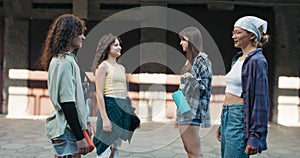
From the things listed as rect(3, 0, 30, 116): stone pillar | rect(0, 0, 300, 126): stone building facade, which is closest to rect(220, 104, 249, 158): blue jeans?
rect(0, 0, 300, 126): stone building facade

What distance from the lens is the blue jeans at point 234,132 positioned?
2350 mm

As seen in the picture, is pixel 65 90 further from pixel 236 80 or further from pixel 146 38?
pixel 146 38

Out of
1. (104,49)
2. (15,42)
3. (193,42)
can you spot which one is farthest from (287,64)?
(15,42)

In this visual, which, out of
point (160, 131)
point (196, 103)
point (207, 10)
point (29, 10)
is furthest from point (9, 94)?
point (196, 103)

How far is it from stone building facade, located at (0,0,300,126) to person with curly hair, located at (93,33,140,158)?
378 cm

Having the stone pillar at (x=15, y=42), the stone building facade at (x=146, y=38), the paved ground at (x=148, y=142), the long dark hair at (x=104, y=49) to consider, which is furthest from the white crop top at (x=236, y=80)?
the stone pillar at (x=15, y=42)

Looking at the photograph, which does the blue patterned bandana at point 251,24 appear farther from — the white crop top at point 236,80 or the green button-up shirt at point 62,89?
the green button-up shirt at point 62,89

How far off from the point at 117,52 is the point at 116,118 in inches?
25.5

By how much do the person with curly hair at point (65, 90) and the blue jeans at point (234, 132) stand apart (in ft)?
3.17

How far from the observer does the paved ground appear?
15.5ft

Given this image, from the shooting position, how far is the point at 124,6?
730cm

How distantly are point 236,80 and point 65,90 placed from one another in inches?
45.6

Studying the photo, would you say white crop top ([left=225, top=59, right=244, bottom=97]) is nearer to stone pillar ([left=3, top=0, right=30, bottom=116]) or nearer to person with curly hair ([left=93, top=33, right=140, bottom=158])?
person with curly hair ([left=93, top=33, right=140, bottom=158])

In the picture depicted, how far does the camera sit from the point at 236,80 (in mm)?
2422
